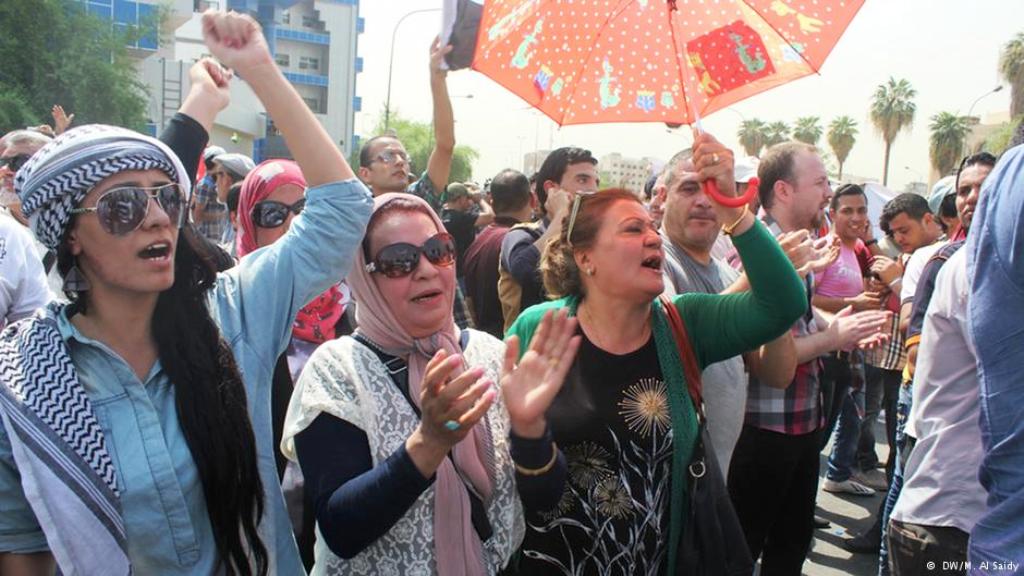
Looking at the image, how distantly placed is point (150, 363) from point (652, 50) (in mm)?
1987

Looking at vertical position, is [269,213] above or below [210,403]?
above

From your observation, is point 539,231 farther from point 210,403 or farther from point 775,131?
point 775,131

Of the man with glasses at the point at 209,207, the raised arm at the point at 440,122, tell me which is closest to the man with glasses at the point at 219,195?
the man with glasses at the point at 209,207

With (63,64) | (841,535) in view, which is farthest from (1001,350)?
(63,64)

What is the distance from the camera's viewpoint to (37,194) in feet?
5.64

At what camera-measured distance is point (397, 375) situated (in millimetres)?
2223

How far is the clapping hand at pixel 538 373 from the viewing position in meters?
2.02

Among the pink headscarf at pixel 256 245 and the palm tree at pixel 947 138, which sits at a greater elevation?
the palm tree at pixel 947 138

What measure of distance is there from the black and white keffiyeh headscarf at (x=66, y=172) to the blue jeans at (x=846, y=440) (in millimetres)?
5562

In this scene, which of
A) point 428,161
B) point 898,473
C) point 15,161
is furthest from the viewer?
point 15,161

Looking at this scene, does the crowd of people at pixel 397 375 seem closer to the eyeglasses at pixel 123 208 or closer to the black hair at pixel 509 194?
the eyeglasses at pixel 123 208

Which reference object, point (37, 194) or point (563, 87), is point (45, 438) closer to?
point (37, 194)

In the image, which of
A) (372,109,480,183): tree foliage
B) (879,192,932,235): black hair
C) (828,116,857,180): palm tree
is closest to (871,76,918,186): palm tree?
(828,116,857,180): palm tree

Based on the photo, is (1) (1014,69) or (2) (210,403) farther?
(1) (1014,69)
